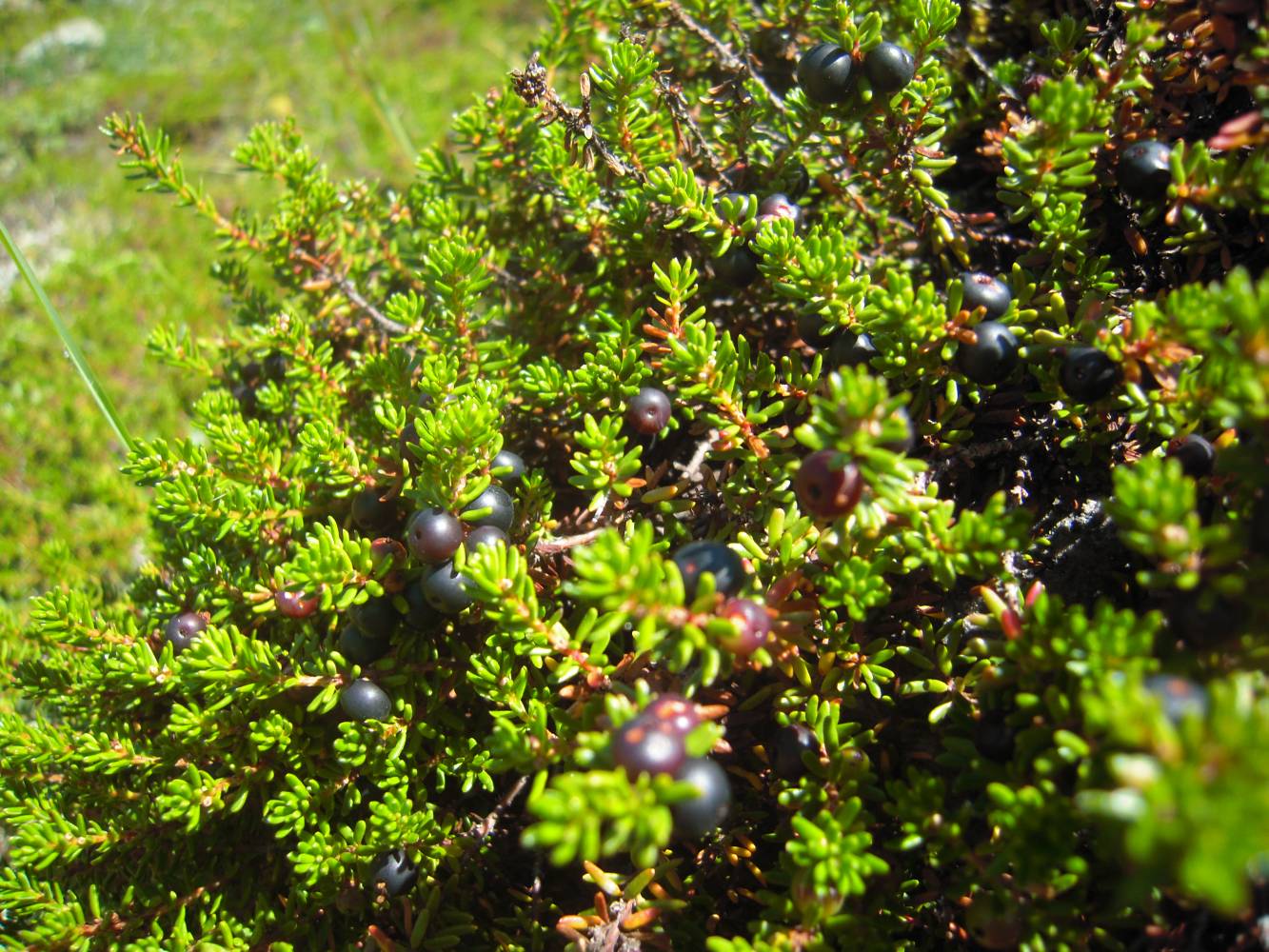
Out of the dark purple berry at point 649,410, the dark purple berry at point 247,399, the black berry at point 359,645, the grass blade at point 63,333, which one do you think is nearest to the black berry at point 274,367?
the dark purple berry at point 247,399

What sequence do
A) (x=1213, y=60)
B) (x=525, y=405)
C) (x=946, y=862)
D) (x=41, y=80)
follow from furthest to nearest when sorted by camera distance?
(x=41, y=80), (x=525, y=405), (x=1213, y=60), (x=946, y=862)

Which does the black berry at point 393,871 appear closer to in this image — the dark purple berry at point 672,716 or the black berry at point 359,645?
the black berry at point 359,645

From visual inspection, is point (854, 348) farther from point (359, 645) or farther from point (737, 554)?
point (359, 645)

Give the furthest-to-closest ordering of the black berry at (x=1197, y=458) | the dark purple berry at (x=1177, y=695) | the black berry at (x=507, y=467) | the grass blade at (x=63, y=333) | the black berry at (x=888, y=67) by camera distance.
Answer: the grass blade at (x=63, y=333), the black berry at (x=888, y=67), the black berry at (x=507, y=467), the black berry at (x=1197, y=458), the dark purple berry at (x=1177, y=695)

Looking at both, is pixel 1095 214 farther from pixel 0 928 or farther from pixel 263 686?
pixel 0 928

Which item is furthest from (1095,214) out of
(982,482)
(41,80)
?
(41,80)

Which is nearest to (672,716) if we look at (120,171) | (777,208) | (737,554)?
(737,554)

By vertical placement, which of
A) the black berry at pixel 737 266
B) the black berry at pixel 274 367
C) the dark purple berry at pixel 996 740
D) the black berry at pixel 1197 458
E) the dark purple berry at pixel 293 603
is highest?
the black berry at pixel 274 367
